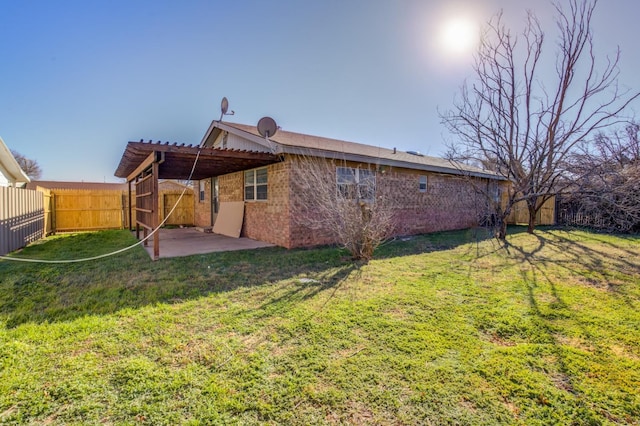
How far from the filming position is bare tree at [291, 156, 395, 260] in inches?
264

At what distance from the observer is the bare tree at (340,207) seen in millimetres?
6715

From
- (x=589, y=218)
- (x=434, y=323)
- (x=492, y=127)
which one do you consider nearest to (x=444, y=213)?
(x=492, y=127)

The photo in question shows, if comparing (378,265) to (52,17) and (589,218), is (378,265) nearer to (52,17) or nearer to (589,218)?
(52,17)

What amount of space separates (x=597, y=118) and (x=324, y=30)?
8678mm

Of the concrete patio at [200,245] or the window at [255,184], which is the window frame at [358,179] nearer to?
the window at [255,184]

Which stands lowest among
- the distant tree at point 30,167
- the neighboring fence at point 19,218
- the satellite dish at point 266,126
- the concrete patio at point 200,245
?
the concrete patio at point 200,245

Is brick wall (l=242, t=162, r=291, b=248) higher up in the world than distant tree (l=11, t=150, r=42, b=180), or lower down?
lower down

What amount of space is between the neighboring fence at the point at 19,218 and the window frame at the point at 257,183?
623cm

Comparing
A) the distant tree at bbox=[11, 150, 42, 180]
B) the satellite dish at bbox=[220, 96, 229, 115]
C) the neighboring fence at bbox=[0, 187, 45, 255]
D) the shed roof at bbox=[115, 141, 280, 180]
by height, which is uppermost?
the distant tree at bbox=[11, 150, 42, 180]

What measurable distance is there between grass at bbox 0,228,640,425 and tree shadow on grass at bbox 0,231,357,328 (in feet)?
0.14

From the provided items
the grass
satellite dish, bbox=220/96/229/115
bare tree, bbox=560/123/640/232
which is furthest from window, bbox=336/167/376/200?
bare tree, bbox=560/123/640/232

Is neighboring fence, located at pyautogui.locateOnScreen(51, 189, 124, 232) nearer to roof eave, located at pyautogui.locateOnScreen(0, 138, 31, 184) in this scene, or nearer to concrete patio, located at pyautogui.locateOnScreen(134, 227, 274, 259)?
roof eave, located at pyautogui.locateOnScreen(0, 138, 31, 184)

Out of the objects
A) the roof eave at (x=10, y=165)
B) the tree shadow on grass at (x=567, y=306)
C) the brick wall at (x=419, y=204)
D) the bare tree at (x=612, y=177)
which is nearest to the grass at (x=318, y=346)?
the tree shadow on grass at (x=567, y=306)

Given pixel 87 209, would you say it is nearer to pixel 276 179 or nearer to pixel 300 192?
pixel 276 179
